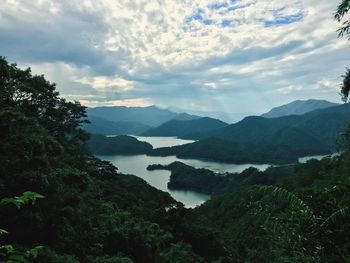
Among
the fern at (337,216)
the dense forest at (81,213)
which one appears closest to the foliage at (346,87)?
the dense forest at (81,213)

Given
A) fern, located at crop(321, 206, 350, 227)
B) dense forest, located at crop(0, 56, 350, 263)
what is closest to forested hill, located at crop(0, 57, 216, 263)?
dense forest, located at crop(0, 56, 350, 263)

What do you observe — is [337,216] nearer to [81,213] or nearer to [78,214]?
[78,214]

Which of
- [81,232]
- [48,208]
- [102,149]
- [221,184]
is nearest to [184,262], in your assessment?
[81,232]

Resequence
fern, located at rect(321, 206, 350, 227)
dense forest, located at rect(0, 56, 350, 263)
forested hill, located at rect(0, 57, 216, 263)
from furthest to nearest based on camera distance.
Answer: forested hill, located at rect(0, 57, 216, 263), dense forest, located at rect(0, 56, 350, 263), fern, located at rect(321, 206, 350, 227)

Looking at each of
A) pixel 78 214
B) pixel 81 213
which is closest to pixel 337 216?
pixel 78 214

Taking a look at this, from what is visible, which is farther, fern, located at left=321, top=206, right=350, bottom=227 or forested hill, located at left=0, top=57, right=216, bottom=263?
forested hill, located at left=0, top=57, right=216, bottom=263

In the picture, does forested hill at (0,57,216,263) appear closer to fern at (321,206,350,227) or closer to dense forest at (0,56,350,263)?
dense forest at (0,56,350,263)

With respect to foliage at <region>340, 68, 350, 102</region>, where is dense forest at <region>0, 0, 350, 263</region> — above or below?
below

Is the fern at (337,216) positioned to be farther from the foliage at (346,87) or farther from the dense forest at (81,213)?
the foliage at (346,87)

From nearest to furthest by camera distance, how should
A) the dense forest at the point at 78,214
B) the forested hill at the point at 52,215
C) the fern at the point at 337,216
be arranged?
the fern at the point at 337,216 → the dense forest at the point at 78,214 → the forested hill at the point at 52,215

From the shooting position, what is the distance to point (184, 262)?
1414 centimetres

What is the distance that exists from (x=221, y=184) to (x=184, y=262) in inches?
3678

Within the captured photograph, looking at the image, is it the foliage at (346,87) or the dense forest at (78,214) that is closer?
the dense forest at (78,214)

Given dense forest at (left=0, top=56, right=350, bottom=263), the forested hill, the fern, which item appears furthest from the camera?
the forested hill
